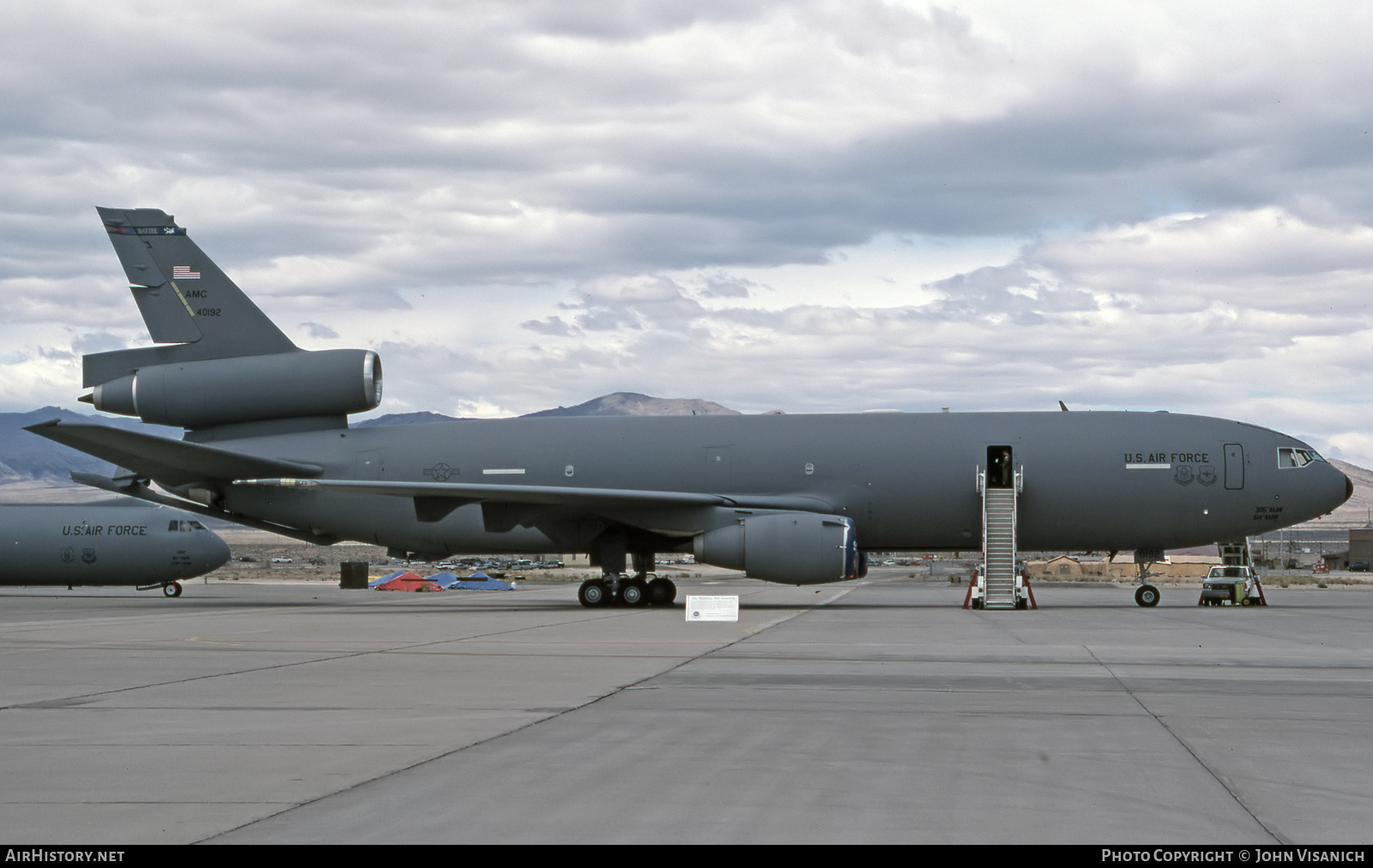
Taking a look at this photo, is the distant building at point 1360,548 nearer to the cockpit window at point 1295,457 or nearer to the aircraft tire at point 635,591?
the cockpit window at point 1295,457

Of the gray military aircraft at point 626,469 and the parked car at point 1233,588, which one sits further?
the parked car at point 1233,588

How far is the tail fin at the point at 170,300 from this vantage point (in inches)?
1197

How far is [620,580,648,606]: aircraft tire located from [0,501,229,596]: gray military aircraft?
1629cm

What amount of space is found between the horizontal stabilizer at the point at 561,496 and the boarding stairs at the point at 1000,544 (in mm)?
3330

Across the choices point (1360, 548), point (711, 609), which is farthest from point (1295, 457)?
point (1360, 548)

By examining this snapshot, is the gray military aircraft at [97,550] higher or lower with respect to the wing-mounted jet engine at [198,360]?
lower

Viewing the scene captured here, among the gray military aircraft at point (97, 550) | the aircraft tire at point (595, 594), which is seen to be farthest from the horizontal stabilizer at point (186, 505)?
the gray military aircraft at point (97, 550)

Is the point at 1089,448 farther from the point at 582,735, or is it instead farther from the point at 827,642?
the point at 582,735

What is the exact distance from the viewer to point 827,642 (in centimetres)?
1745

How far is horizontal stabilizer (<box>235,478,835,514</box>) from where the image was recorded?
26.9m

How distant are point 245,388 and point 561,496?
8899 mm

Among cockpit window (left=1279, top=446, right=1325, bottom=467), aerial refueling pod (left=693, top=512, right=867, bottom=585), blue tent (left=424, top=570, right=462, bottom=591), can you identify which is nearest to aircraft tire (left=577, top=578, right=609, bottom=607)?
aerial refueling pod (left=693, top=512, right=867, bottom=585)

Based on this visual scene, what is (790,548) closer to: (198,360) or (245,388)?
(245,388)
